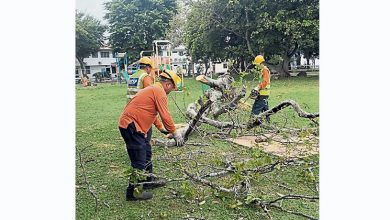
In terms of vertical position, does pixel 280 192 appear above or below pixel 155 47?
below

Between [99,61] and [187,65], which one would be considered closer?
[99,61]

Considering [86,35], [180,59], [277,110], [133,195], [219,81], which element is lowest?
[133,195]

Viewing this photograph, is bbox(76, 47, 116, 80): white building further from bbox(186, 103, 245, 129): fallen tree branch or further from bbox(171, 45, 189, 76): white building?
A: bbox(186, 103, 245, 129): fallen tree branch

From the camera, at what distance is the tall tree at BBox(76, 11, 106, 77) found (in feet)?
7.97

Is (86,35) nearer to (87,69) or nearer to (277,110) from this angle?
(87,69)

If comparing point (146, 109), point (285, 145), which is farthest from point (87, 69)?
point (285, 145)

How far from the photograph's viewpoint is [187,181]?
2.54 metres

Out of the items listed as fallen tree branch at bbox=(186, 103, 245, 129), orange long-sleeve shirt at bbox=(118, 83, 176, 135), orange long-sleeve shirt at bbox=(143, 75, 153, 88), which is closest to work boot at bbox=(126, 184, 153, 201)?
orange long-sleeve shirt at bbox=(118, 83, 176, 135)

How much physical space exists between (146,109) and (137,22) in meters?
0.90

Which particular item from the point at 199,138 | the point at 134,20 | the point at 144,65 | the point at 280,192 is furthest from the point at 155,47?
the point at 280,192

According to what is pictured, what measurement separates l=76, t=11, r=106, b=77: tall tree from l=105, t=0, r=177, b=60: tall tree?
107 millimetres
